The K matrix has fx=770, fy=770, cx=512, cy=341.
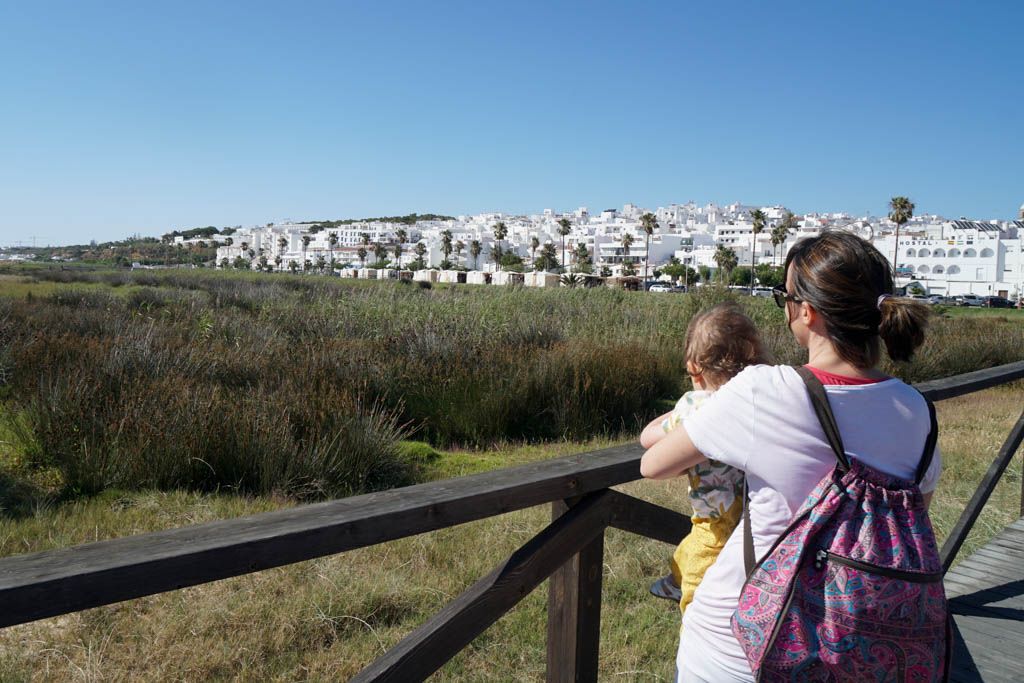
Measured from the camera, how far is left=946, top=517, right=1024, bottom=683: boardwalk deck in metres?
2.64

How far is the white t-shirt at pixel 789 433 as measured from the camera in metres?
1.38

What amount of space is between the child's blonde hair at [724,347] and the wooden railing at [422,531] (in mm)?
391

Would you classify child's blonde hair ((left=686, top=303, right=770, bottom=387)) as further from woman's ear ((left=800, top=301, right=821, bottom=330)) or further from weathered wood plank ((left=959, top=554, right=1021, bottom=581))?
weathered wood plank ((left=959, top=554, right=1021, bottom=581))

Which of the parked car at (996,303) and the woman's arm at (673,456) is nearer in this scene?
the woman's arm at (673,456)

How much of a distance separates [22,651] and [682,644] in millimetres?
2685

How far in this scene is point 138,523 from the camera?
4.38 metres

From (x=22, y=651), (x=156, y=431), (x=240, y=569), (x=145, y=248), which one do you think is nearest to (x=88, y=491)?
(x=156, y=431)

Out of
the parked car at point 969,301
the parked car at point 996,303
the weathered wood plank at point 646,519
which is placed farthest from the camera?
the parked car at point 969,301

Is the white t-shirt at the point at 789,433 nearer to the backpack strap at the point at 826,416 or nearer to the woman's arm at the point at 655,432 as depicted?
the backpack strap at the point at 826,416

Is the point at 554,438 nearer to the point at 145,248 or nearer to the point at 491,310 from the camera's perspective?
the point at 491,310

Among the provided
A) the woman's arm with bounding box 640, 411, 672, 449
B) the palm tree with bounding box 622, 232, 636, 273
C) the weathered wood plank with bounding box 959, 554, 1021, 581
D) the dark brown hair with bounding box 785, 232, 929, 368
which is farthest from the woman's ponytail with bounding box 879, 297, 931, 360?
the palm tree with bounding box 622, 232, 636, 273

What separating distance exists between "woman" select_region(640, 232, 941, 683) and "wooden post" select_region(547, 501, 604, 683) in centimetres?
53

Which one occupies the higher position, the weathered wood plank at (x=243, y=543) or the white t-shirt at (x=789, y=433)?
the white t-shirt at (x=789, y=433)

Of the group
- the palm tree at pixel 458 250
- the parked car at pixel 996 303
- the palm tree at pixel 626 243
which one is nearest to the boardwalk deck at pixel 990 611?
the parked car at pixel 996 303
